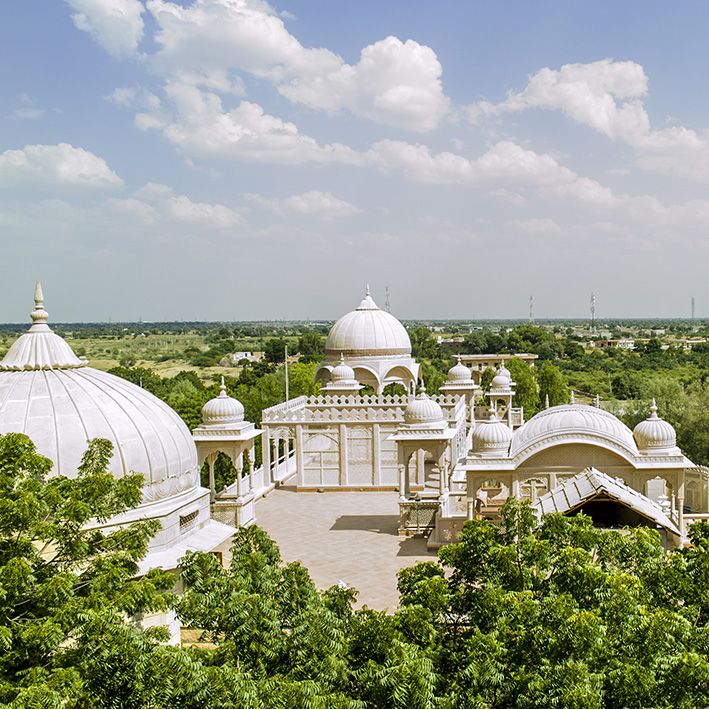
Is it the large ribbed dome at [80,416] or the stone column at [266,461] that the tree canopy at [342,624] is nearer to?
the large ribbed dome at [80,416]

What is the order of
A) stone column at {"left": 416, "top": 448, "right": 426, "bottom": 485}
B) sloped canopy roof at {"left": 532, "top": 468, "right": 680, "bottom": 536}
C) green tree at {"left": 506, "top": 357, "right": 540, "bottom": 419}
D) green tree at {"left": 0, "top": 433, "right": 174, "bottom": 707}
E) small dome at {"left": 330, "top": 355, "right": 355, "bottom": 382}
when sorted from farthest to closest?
green tree at {"left": 506, "top": 357, "right": 540, "bottom": 419} → small dome at {"left": 330, "top": 355, "right": 355, "bottom": 382} → stone column at {"left": 416, "top": 448, "right": 426, "bottom": 485} → sloped canopy roof at {"left": 532, "top": 468, "right": 680, "bottom": 536} → green tree at {"left": 0, "top": 433, "right": 174, "bottom": 707}

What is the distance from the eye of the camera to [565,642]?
23.3 ft

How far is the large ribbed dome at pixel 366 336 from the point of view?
35.3m

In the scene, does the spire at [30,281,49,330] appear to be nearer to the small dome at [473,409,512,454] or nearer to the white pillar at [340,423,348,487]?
the small dome at [473,409,512,454]

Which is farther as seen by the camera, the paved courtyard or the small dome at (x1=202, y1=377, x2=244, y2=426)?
the small dome at (x1=202, y1=377, x2=244, y2=426)

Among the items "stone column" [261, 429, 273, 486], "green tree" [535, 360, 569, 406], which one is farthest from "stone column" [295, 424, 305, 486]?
"green tree" [535, 360, 569, 406]

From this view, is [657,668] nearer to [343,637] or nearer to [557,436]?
[343,637]

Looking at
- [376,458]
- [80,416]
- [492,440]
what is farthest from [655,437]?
[80,416]

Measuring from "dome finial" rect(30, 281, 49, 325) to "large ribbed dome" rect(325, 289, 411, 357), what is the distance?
68.9 feet

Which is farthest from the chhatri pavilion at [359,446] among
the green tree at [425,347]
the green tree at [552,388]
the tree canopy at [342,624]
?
the green tree at [425,347]

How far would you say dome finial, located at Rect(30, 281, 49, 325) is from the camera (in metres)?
15.0

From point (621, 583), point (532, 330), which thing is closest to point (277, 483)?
point (621, 583)

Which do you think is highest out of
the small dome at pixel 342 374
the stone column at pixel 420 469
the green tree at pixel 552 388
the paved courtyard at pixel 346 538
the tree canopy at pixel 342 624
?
the small dome at pixel 342 374

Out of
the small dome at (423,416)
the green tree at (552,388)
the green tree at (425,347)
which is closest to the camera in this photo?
the small dome at (423,416)
